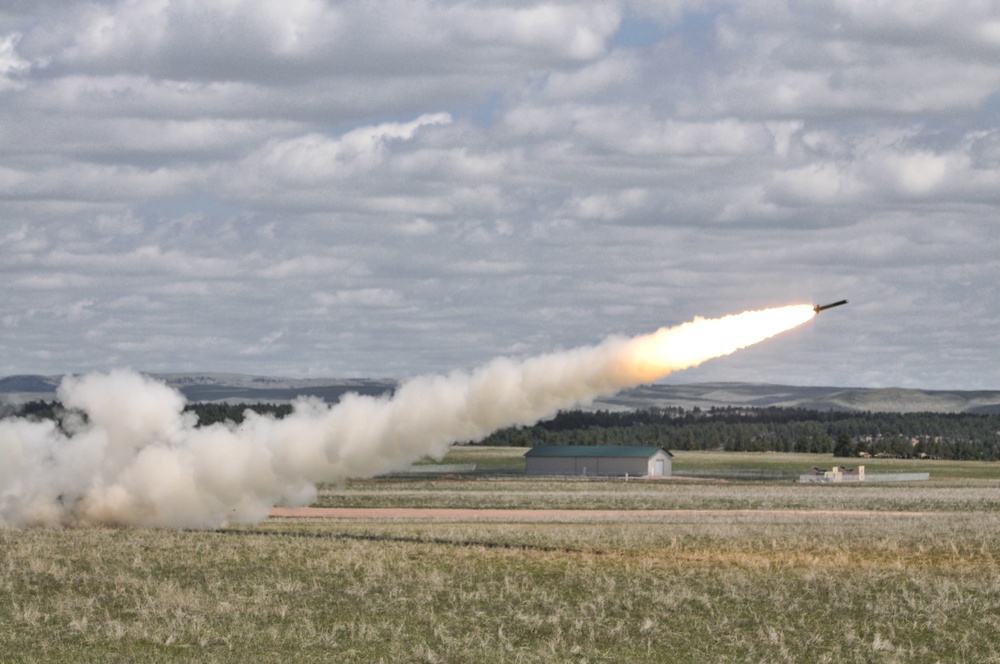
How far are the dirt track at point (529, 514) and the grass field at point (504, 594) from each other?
9.53 m

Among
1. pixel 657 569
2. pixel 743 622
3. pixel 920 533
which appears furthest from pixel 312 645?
pixel 920 533

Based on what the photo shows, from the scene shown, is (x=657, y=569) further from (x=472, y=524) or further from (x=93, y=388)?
(x=93, y=388)

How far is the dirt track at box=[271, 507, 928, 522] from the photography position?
69438 mm

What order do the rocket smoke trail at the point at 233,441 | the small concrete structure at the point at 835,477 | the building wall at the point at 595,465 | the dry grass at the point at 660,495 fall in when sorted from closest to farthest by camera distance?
1. the rocket smoke trail at the point at 233,441
2. the dry grass at the point at 660,495
3. the small concrete structure at the point at 835,477
4. the building wall at the point at 595,465

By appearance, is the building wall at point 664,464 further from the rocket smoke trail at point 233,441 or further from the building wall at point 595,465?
the rocket smoke trail at point 233,441

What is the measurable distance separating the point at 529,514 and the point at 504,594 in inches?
1516

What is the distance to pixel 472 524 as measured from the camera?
210 ft

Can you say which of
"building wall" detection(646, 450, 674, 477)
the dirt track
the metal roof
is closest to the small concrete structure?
"building wall" detection(646, 450, 674, 477)

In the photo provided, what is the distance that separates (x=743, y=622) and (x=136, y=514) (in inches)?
1269

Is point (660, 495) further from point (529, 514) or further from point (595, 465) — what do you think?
point (595, 465)

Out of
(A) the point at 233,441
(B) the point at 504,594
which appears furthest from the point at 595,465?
(B) the point at 504,594

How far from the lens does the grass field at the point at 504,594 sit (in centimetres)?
2961

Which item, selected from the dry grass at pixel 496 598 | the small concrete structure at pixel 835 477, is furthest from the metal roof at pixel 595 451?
the dry grass at pixel 496 598

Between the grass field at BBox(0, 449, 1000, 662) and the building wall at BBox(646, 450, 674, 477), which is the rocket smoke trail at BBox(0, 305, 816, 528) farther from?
the building wall at BBox(646, 450, 674, 477)
